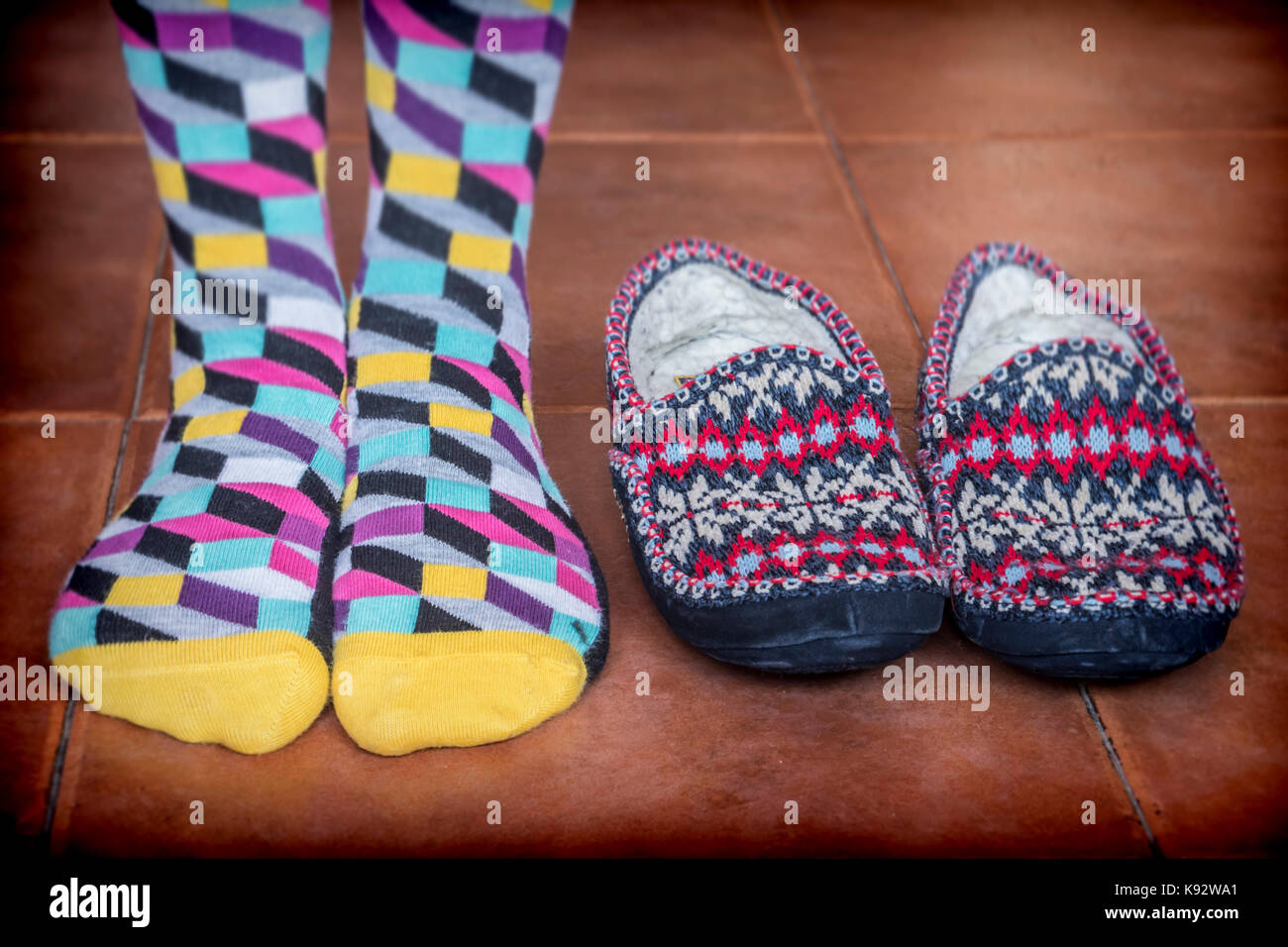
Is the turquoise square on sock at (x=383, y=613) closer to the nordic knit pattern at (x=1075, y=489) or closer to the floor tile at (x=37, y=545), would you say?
the floor tile at (x=37, y=545)

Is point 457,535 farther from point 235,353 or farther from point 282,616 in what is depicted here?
point 235,353

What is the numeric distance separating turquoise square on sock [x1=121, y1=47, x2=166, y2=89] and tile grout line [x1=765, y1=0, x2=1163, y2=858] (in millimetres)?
688

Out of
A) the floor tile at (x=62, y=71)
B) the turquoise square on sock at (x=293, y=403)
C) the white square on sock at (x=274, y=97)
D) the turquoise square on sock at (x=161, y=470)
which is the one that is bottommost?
the turquoise square on sock at (x=161, y=470)

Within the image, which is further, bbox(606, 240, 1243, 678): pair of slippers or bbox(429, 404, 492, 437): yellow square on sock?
bbox(429, 404, 492, 437): yellow square on sock

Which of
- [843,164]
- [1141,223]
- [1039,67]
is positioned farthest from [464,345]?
[1039,67]

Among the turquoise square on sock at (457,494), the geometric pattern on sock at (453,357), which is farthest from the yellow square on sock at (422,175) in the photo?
the turquoise square on sock at (457,494)

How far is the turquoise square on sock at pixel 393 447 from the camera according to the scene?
0.75 m

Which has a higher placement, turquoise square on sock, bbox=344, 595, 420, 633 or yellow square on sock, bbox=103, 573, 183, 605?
yellow square on sock, bbox=103, 573, 183, 605

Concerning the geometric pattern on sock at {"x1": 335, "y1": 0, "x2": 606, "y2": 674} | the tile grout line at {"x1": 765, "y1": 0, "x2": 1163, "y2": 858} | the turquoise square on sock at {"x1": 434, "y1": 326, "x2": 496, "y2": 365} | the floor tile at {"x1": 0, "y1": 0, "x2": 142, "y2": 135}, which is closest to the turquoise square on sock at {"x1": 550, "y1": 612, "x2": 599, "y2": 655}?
the geometric pattern on sock at {"x1": 335, "y1": 0, "x2": 606, "y2": 674}

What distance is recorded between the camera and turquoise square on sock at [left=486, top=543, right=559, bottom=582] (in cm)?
69

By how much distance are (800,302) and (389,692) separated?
1.46ft

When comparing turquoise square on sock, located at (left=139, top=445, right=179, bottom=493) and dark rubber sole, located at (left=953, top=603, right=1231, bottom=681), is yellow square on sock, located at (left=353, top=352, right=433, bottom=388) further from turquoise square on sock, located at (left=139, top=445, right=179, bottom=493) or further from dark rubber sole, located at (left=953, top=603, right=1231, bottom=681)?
dark rubber sole, located at (left=953, top=603, right=1231, bottom=681)

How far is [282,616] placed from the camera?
65 cm
